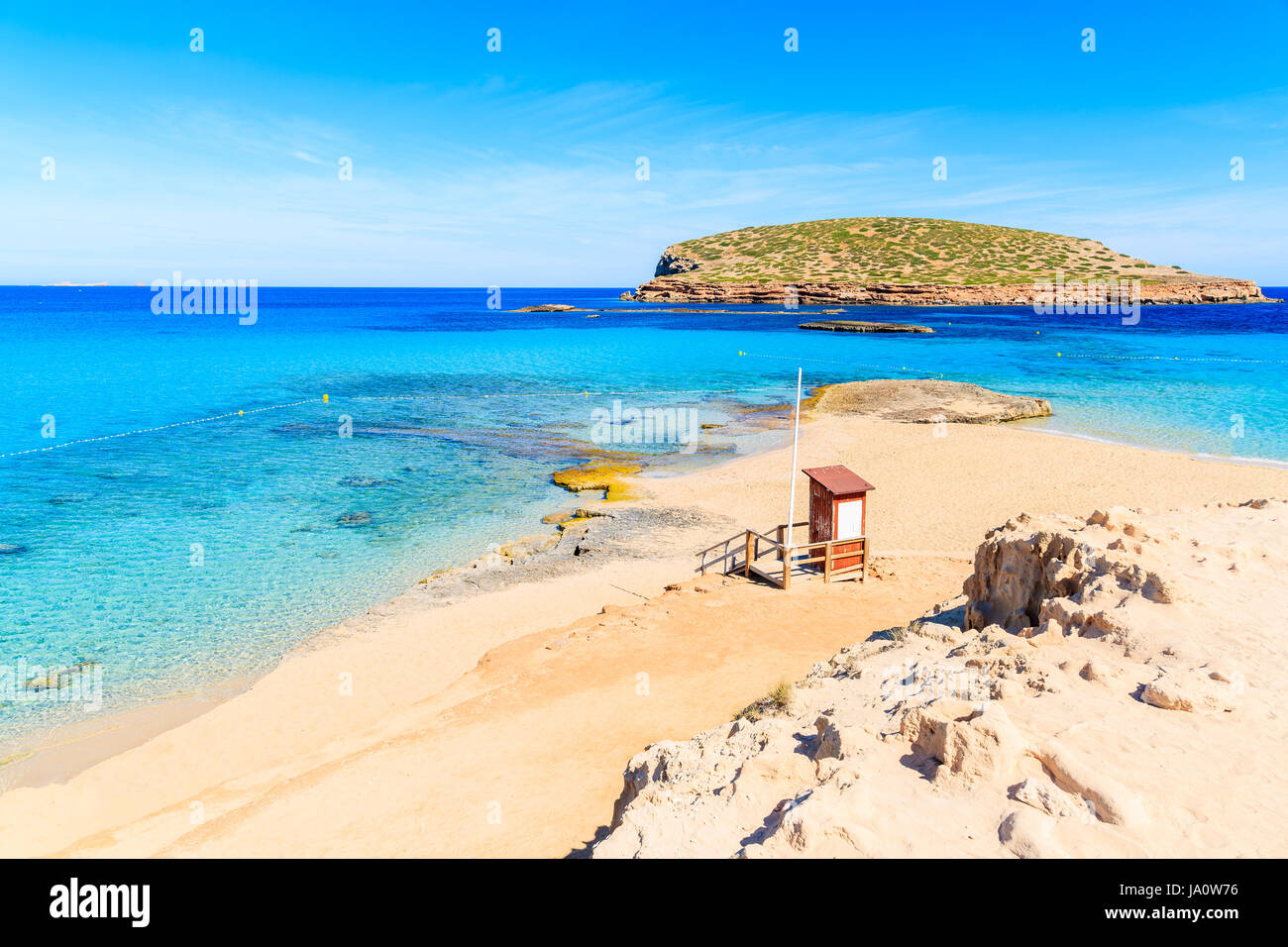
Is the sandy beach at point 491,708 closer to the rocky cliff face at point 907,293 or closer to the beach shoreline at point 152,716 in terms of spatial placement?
the beach shoreline at point 152,716

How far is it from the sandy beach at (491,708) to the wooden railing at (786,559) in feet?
1.73

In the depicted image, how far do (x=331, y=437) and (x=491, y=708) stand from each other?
27386 millimetres

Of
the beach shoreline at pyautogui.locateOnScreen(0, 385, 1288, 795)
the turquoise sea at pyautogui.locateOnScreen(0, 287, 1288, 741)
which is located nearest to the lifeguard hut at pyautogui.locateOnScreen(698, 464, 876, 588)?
the beach shoreline at pyautogui.locateOnScreen(0, 385, 1288, 795)

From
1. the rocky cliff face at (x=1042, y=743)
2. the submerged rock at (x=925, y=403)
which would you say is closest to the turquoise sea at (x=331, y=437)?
the submerged rock at (x=925, y=403)

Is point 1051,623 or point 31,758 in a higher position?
point 1051,623

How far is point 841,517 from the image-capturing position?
691 inches

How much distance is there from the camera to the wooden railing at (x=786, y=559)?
55.6 ft

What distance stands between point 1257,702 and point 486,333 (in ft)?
319

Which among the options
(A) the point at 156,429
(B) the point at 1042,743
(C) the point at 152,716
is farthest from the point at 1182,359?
(A) the point at 156,429

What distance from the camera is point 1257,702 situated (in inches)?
280
